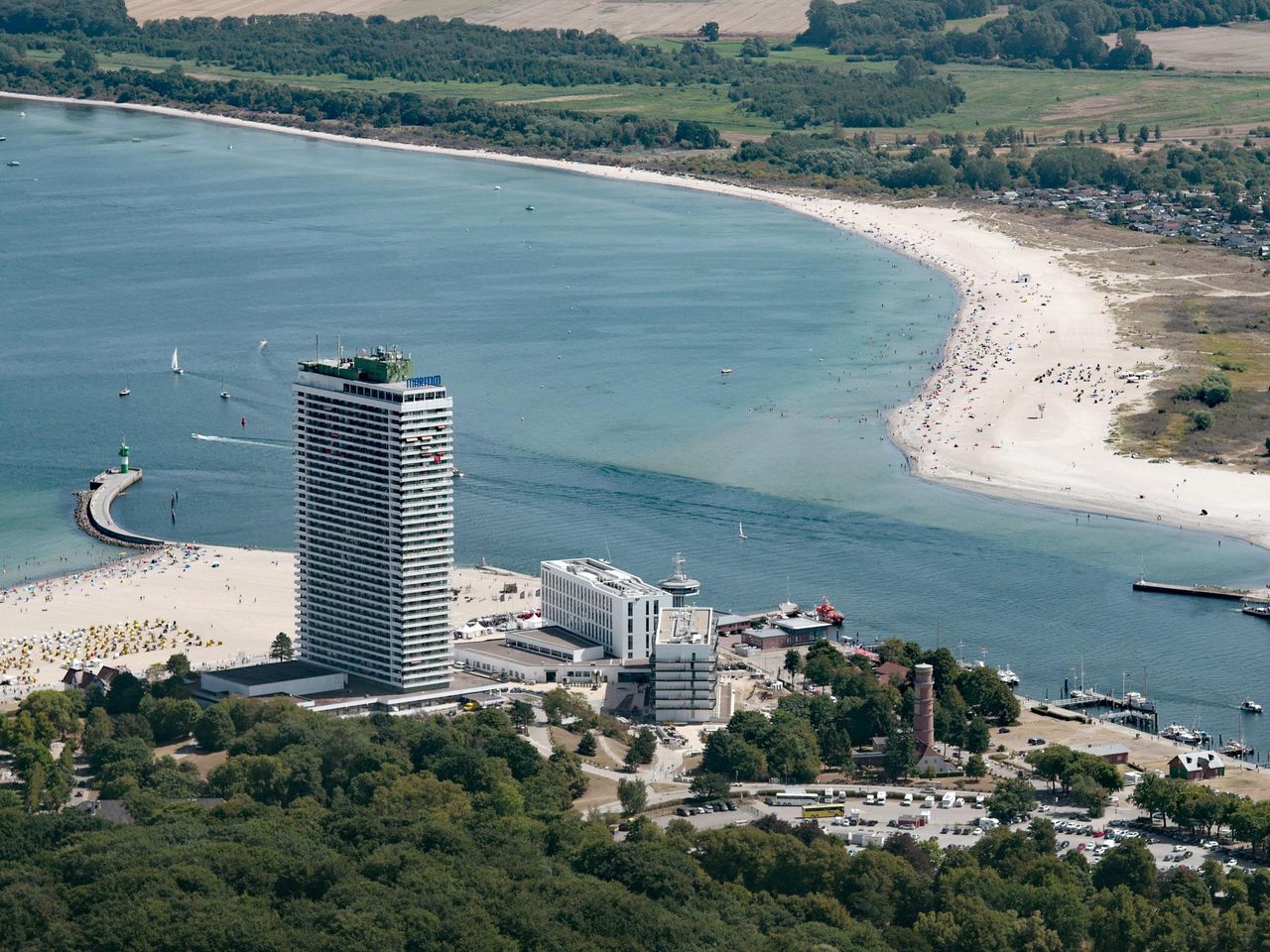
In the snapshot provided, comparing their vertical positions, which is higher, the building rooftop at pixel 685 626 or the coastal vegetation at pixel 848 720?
the building rooftop at pixel 685 626

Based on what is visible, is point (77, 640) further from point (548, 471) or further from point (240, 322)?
point (240, 322)

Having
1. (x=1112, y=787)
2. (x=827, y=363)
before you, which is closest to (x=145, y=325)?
(x=827, y=363)

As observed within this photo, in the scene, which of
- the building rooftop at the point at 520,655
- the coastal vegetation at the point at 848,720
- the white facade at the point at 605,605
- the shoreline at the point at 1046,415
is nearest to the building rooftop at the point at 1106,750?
the coastal vegetation at the point at 848,720

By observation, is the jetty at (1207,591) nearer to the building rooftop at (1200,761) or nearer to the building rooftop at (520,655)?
the building rooftop at (1200,761)

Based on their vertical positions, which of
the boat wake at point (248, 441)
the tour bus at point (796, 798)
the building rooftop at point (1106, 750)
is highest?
the boat wake at point (248, 441)

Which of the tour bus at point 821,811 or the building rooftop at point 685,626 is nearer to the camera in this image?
the tour bus at point 821,811

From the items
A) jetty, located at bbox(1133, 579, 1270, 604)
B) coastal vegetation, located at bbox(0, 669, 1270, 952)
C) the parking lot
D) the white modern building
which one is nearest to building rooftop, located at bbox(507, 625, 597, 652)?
the white modern building

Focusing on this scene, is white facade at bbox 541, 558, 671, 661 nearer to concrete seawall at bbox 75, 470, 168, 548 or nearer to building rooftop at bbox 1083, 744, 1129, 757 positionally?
building rooftop at bbox 1083, 744, 1129, 757
